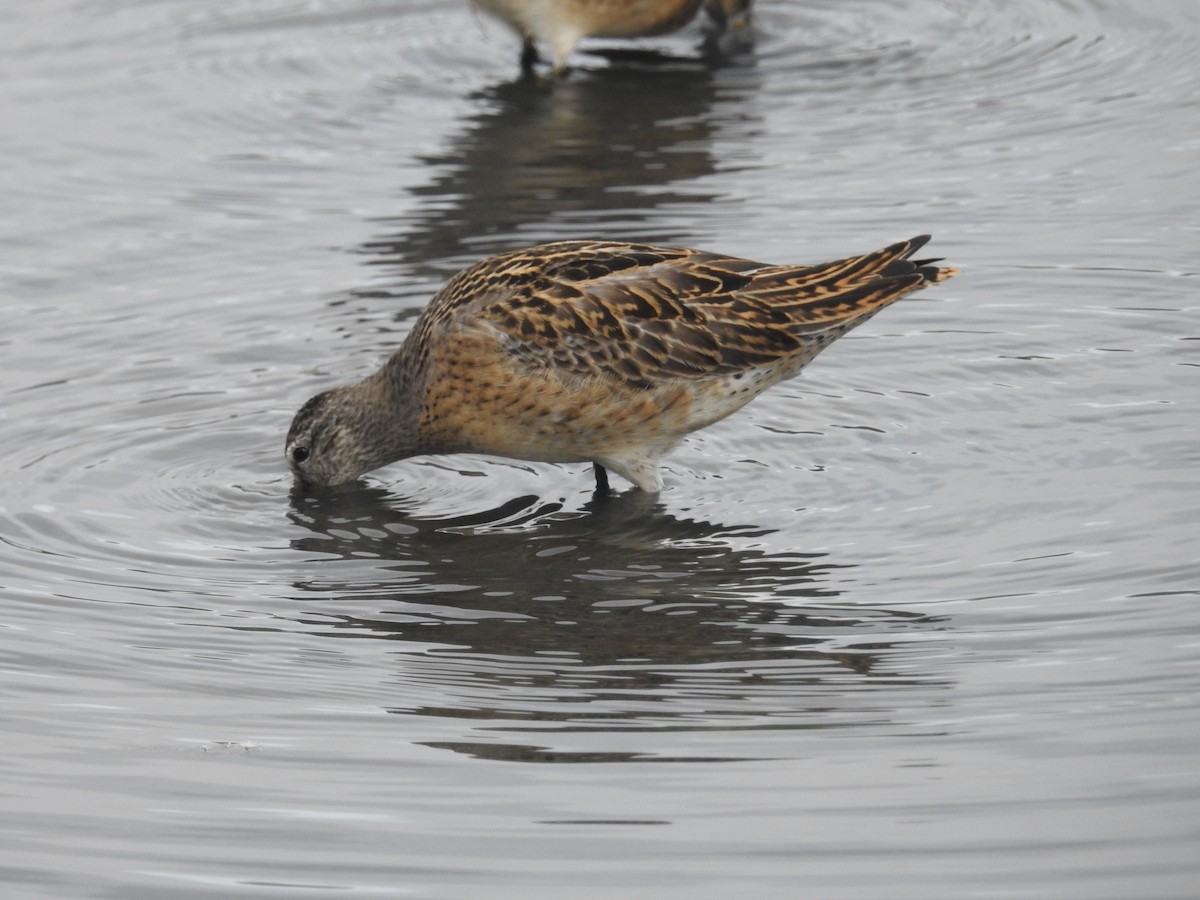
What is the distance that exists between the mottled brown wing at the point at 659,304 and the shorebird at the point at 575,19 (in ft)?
18.0

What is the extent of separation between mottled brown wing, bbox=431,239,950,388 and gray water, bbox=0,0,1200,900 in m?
0.56

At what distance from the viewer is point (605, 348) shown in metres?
7.63

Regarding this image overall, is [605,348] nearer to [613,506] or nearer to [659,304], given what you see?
[659,304]

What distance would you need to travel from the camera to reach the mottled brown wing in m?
7.62

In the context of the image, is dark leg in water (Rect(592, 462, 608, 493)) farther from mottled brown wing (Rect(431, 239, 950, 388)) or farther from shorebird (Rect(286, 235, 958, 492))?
mottled brown wing (Rect(431, 239, 950, 388))

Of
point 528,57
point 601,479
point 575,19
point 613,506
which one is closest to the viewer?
point 613,506

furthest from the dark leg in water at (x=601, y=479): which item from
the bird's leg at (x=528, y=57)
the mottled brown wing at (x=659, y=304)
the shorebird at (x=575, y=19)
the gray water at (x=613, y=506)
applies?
the bird's leg at (x=528, y=57)

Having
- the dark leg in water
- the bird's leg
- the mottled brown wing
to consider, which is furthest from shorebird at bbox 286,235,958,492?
the bird's leg

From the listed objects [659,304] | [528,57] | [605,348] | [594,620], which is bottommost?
[594,620]

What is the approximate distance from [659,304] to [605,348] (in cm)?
29

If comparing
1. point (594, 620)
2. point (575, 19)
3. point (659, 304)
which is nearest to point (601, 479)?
point (659, 304)

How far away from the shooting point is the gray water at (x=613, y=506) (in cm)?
518

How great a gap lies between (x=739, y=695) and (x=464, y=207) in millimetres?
5387

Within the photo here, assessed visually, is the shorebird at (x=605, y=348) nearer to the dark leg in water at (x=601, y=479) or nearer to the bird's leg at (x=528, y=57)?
the dark leg in water at (x=601, y=479)
